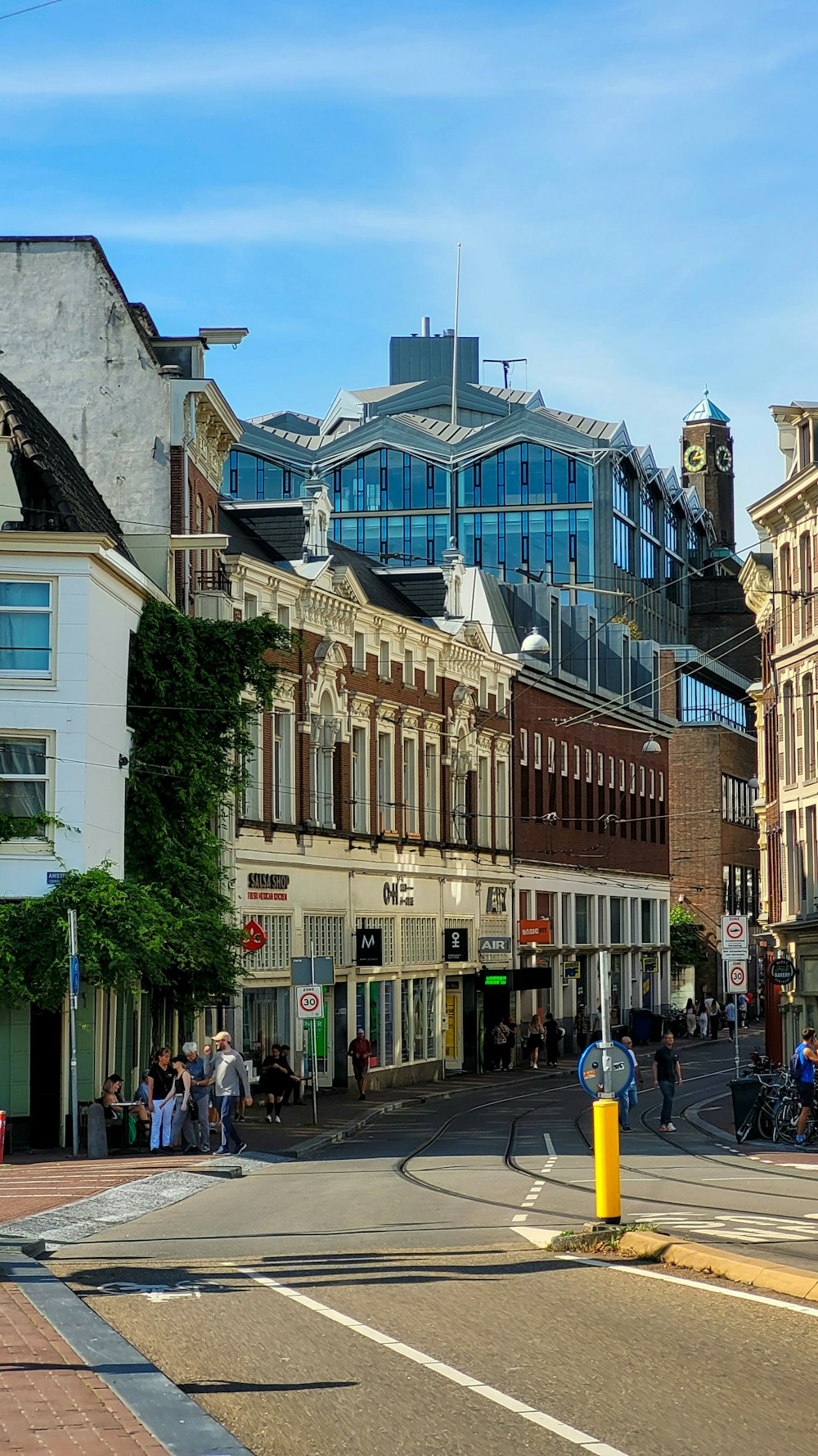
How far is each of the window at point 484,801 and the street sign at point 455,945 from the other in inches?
154

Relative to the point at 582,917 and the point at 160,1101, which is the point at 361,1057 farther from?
the point at 582,917

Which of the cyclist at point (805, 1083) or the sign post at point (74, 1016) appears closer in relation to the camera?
the sign post at point (74, 1016)

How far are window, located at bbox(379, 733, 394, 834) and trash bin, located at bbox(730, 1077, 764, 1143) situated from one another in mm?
22914

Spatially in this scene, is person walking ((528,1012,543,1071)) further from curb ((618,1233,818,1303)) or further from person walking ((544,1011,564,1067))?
curb ((618,1233,818,1303))

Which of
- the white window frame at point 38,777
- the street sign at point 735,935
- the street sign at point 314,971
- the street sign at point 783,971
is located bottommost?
the street sign at point 783,971

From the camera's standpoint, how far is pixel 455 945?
5647 centimetres

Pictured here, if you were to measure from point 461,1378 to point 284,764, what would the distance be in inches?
1435

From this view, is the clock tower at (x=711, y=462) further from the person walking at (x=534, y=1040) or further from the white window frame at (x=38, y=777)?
the white window frame at (x=38, y=777)

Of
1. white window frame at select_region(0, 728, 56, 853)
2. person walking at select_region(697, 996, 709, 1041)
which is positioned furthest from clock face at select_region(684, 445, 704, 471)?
white window frame at select_region(0, 728, 56, 853)

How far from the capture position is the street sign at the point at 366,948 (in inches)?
1913

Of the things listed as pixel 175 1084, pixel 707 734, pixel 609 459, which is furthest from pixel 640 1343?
pixel 609 459

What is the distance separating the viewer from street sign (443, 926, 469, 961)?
185 feet

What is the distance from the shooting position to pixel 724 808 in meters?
98.6

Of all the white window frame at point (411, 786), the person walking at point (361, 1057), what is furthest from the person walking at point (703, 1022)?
the person walking at point (361, 1057)
